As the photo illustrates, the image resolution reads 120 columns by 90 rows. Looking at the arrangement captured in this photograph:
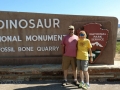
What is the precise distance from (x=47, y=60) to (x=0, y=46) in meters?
1.59

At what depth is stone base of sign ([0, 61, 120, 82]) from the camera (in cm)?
531

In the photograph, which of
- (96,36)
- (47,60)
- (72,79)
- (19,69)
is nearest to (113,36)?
(96,36)

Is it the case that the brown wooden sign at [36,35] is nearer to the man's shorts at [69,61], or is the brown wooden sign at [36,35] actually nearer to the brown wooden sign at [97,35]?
the brown wooden sign at [97,35]

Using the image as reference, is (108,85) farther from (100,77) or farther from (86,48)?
(86,48)

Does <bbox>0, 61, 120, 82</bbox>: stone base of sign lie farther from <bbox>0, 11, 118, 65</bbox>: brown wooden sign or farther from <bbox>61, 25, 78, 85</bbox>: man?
<bbox>61, 25, 78, 85</bbox>: man

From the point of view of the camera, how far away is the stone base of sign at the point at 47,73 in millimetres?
5312

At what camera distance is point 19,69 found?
17.6ft

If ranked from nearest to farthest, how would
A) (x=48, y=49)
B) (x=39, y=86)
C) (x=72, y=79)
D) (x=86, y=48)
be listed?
(x=86, y=48), (x=39, y=86), (x=72, y=79), (x=48, y=49)

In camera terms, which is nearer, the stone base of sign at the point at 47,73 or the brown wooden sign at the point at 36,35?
the stone base of sign at the point at 47,73

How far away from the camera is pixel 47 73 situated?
5.36 metres

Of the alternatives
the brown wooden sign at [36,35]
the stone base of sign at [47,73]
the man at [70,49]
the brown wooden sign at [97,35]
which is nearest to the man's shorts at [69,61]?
the man at [70,49]

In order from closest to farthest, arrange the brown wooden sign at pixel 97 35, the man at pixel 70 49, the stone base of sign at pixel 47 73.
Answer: the man at pixel 70 49 → the stone base of sign at pixel 47 73 → the brown wooden sign at pixel 97 35

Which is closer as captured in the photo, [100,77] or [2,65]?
[100,77]

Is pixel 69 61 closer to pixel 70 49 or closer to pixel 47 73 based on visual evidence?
pixel 70 49
